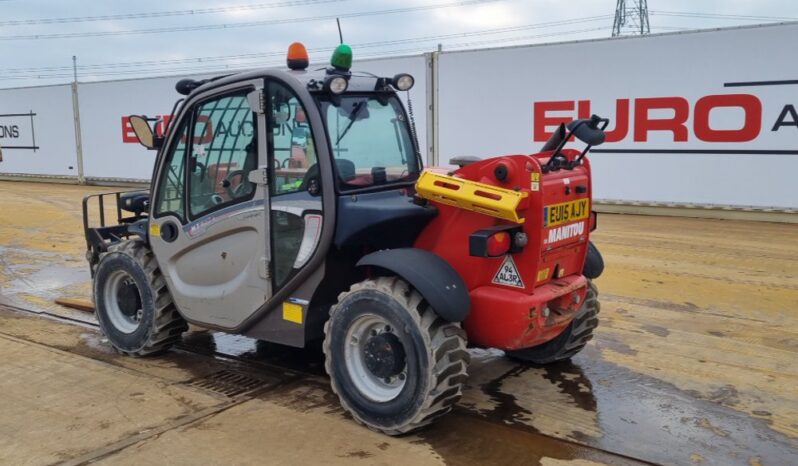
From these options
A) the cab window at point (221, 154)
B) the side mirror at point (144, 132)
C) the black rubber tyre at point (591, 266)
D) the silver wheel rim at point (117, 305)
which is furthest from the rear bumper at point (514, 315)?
the silver wheel rim at point (117, 305)

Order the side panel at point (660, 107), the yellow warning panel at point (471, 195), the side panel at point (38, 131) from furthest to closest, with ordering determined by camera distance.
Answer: the side panel at point (38, 131) → the side panel at point (660, 107) → the yellow warning panel at point (471, 195)

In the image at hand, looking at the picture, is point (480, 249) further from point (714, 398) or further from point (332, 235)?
point (714, 398)

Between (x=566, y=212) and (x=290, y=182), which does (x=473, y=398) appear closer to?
(x=566, y=212)

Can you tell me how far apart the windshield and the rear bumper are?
3.19 feet

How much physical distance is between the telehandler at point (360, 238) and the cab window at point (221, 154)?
12 millimetres

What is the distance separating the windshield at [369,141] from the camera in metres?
4.10

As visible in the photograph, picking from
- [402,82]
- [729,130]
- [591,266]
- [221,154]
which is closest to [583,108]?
[729,130]

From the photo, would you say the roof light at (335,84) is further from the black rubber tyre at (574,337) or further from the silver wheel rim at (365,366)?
the black rubber tyre at (574,337)

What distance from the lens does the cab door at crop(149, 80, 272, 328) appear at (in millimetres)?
4305

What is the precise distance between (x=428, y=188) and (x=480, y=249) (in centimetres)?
52

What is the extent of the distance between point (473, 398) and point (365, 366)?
84 cm

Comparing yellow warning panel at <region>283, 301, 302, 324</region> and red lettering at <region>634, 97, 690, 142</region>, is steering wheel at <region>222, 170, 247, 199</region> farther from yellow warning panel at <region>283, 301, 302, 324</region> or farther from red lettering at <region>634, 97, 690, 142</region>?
red lettering at <region>634, 97, 690, 142</region>

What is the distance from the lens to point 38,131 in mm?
21578

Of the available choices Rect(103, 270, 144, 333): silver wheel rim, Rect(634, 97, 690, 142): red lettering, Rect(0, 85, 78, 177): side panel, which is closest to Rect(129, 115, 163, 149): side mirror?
Rect(103, 270, 144, 333): silver wheel rim
